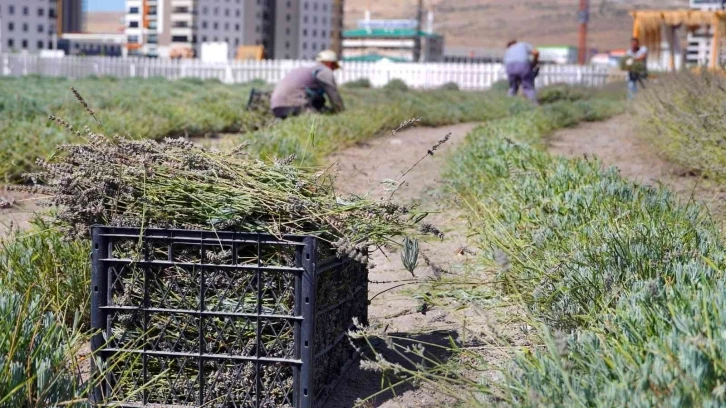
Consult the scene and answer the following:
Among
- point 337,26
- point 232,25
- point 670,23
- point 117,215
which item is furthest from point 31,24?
point 117,215

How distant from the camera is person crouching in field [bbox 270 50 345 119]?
11.1 meters

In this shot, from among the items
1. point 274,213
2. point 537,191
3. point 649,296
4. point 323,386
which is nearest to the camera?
point 649,296

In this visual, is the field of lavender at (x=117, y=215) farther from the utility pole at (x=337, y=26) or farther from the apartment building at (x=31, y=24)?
the utility pole at (x=337, y=26)

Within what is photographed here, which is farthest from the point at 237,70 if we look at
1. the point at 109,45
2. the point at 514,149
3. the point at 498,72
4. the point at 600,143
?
the point at 109,45

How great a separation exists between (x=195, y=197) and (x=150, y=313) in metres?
0.41

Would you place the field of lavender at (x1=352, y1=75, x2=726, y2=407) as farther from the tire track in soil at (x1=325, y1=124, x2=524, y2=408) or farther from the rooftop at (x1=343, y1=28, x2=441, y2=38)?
the rooftop at (x1=343, y1=28, x2=441, y2=38)

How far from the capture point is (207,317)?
3.18 metres

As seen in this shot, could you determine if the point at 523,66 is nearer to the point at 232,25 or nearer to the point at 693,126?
the point at 693,126

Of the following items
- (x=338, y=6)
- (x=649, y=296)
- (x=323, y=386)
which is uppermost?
(x=338, y=6)

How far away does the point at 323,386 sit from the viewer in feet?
11.0

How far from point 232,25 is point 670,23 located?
3513 inches

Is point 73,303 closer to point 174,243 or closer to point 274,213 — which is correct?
point 174,243

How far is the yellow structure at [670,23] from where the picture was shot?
2378 cm

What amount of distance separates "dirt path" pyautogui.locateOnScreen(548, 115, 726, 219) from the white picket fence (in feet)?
58.6
